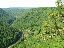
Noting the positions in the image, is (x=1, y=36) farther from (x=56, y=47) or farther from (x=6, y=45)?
(x=56, y=47)

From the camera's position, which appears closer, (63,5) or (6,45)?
(63,5)

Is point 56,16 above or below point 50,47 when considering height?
above

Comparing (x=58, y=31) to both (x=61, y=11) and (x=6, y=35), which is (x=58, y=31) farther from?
(x=6, y=35)

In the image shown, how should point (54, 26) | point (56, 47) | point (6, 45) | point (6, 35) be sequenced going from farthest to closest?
point (6, 35) → point (6, 45) → point (54, 26) → point (56, 47)

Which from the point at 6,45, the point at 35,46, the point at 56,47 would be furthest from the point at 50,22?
the point at 6,45

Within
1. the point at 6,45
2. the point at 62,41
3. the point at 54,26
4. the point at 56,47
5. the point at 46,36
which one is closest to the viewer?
the point at 56,47

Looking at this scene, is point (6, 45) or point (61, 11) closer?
point (61, 11)

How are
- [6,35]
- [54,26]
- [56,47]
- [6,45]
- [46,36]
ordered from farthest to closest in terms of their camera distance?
[6,35] → [6,45] → [54,26] → [46,36] → [56,47]

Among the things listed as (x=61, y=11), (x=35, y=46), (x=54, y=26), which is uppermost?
(x=61, y=11)

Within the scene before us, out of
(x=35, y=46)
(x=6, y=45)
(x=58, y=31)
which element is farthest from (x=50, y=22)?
(x=6, y=45)
